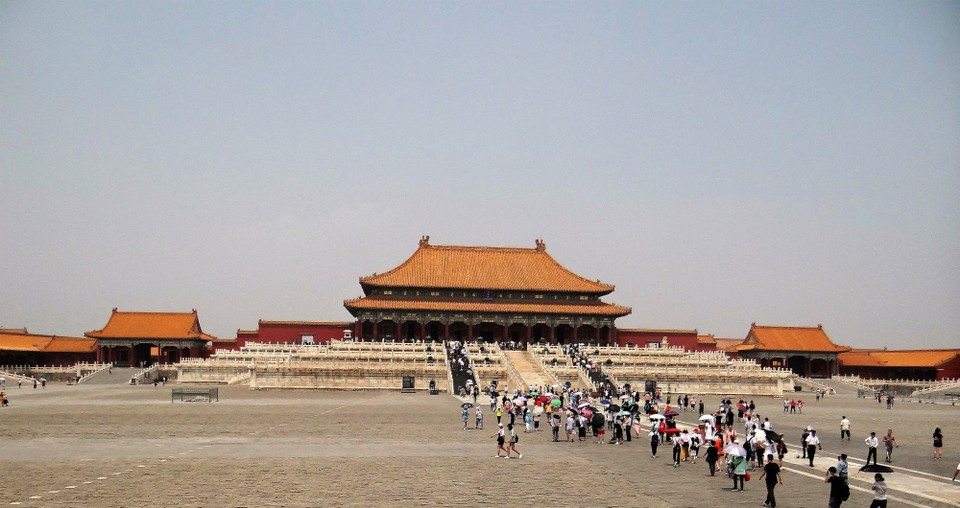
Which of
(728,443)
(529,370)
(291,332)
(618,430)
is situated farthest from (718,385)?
(291,332)

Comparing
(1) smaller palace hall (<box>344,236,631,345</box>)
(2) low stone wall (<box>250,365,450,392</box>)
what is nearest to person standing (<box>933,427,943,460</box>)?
(2) low stone wall (<box>250,365,450,392</box>)

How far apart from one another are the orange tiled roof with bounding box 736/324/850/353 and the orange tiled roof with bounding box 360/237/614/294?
17.0m

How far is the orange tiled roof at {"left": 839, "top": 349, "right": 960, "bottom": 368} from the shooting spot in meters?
81.1

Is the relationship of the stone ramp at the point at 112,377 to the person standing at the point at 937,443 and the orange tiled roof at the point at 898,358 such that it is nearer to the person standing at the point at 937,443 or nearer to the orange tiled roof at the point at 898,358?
the person standing at the point at 937,443

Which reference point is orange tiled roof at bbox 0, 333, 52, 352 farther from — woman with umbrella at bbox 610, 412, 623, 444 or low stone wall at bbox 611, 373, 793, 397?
woman with umbrella at bbox 610, 412, 623, 444

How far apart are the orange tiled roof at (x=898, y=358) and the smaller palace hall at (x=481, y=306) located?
24787 mm

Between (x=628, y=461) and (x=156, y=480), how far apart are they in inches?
465

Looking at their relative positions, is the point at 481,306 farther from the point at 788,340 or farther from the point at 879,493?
the point at 879,493

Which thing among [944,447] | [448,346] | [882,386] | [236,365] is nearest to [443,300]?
[448,346]

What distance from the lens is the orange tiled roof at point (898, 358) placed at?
8112cm

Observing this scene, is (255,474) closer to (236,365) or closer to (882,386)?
(236,365)

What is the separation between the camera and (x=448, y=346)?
68875mm

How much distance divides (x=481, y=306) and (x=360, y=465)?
61.3 m

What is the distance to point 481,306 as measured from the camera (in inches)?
3275
